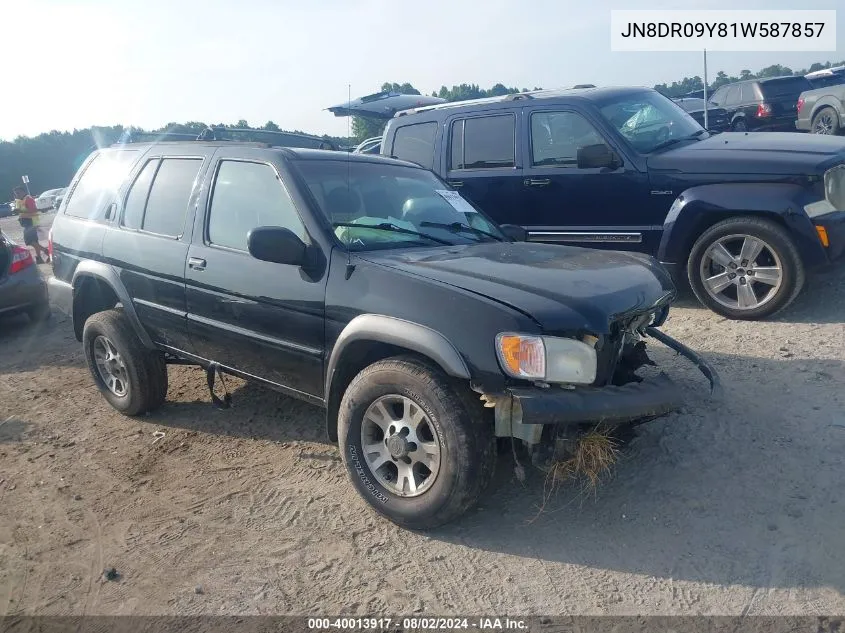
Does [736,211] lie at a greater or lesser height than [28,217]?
lesser

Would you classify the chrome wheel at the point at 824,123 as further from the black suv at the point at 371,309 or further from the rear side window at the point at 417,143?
the black suv at the point at 371,309

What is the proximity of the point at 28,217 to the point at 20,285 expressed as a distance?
742 centimetres

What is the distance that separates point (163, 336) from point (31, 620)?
2056 mm

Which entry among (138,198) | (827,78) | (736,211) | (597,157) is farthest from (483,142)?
(827,78)

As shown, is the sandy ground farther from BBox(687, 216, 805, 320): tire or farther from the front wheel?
the front wheel

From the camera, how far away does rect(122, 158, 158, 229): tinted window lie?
4.74 m

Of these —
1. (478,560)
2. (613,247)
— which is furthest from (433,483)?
(613,247)

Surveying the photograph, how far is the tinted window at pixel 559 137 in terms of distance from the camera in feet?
21.0

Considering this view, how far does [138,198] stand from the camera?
479 centimetres

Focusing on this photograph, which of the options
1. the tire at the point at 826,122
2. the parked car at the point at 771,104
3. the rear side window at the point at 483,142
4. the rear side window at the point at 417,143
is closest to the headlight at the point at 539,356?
the rear side window at the point at 483,142

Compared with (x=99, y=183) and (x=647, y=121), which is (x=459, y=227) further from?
(x=647, y=121)

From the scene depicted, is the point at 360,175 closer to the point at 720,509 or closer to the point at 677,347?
the point at 677,347

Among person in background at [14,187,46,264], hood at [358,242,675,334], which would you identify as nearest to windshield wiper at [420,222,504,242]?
hood at [358,242,675,334]

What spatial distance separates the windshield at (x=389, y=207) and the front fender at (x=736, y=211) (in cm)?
209
